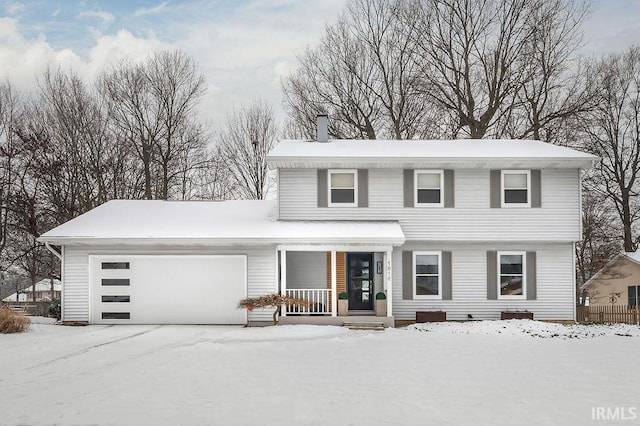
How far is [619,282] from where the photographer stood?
2934 cm

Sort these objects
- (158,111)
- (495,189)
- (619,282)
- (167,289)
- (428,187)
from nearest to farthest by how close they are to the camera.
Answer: (167,289) → (495,189) → (428,187) → (619,282) → (158,111)

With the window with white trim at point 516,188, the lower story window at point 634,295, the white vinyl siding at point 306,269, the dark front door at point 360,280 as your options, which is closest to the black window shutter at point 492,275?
the window with white trim at point 516,188

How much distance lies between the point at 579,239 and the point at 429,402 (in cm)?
1207

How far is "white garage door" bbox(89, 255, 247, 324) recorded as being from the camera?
17469 millimetres

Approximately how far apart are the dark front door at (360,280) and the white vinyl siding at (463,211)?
143cm

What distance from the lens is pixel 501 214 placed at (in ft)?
59.6

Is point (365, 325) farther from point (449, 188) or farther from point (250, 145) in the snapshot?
point (250, 145)

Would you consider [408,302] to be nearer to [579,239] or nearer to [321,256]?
[321,256]

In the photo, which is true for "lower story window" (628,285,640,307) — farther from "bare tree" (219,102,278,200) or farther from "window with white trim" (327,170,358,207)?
"bare tree" (219,102,278,200)

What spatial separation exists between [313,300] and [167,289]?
4.58 meters

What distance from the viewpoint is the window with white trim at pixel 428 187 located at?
60.1 ft

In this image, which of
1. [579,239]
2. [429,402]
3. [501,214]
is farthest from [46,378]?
[579,239]

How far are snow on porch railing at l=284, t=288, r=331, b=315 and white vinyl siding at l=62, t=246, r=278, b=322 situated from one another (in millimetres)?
960

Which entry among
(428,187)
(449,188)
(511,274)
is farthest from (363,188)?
(511,274)
